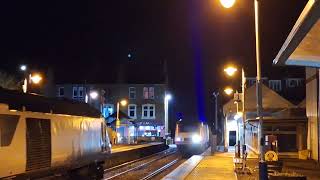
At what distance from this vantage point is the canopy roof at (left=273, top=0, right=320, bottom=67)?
8.85 meters

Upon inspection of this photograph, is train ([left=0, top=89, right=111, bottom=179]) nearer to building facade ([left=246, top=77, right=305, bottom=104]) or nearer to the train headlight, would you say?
the train headlight

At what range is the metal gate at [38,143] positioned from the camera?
15.1 metres

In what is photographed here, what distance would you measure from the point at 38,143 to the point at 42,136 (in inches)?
14.5

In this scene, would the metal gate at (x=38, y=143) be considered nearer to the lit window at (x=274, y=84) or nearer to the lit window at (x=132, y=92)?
the lit window at (x=132, y=92)

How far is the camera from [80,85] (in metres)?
89.2

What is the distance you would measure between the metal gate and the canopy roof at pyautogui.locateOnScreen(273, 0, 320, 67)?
6936 millimetres

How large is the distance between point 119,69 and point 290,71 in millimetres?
28704

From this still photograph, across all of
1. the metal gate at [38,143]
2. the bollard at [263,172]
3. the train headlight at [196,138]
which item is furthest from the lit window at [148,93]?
the bollard at [263,172]

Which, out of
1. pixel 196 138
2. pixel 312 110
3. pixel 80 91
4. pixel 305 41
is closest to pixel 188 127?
pixel 196 138

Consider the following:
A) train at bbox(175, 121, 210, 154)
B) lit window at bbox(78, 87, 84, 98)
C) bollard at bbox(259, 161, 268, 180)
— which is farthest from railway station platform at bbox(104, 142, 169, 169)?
lit window at bbox(78, 87, 84, 98)

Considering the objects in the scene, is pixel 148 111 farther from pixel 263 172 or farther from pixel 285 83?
pixel 263 172

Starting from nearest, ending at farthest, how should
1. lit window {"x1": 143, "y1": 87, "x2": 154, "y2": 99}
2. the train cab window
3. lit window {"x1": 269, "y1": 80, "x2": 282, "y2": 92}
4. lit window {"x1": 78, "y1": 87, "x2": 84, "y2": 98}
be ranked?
the train cab window < lit window {"x1": 78, "y1": 87, "x2": 84, "y2": 98} < lit window {"x1": 143, "y1": 87, "x2": 154, "y2": 99} < lit window {"x1": 269, "y1": 80, "x2": 282, "y2": 92}

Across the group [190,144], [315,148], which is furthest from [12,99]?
[190,144]

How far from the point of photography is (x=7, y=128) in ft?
44.5
